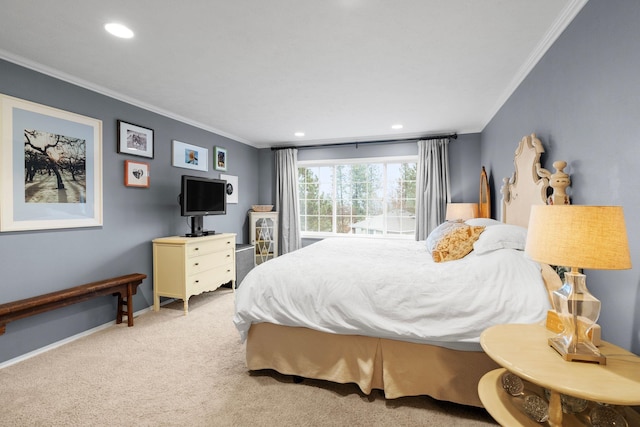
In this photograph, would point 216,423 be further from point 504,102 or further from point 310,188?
point 310,188

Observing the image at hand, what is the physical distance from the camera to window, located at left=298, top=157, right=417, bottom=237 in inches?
205

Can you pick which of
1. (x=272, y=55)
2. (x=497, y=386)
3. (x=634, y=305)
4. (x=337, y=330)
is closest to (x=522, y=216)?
(x=634, y=305)

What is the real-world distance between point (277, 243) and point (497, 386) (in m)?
4.60

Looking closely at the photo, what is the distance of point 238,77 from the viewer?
2752mm

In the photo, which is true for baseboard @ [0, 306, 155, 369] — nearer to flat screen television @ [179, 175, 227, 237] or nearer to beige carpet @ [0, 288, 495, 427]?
beige carpet @ [0, 288, 495, 427]

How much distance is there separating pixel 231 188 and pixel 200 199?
1134 millimetres

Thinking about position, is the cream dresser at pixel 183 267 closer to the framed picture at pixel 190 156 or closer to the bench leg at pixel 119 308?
the bench leg at pixel 119 308

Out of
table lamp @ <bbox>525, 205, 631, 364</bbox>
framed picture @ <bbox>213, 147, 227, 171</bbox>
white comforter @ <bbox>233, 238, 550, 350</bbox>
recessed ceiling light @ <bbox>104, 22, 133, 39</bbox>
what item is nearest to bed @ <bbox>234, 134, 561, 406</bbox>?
white comforter @ <bbox>233, 238, 550, 350</bbox>

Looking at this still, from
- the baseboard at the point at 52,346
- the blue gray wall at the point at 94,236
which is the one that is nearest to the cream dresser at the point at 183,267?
the blue gray wall at the point at 94,236

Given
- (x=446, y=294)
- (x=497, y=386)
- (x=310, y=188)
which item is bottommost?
(x=497, y=386)

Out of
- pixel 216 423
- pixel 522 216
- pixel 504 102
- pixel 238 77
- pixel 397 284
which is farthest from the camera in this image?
pixel 504 102

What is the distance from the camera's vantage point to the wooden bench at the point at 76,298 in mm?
2221

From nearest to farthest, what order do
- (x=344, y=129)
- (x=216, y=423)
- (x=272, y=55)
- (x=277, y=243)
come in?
(x=216, y=423) < (x=272, y=55) < (x=344, y=129) < (x=277, y=243)

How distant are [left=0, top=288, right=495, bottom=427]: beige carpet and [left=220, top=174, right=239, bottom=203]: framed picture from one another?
2742 millimetres
